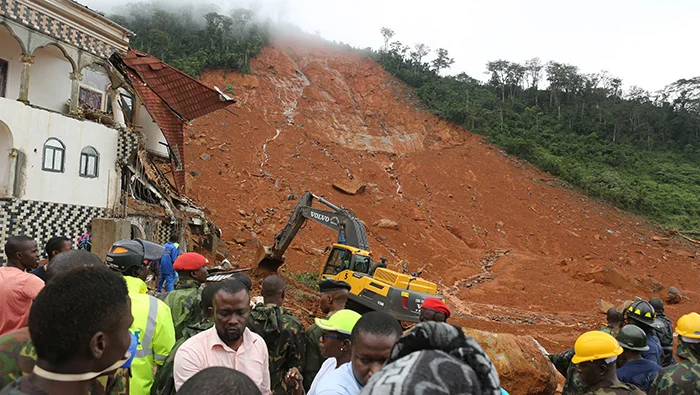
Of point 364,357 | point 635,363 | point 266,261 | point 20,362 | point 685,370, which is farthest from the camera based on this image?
point 266,261

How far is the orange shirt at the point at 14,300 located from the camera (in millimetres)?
2793

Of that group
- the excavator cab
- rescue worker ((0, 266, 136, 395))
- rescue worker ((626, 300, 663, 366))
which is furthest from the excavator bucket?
rescue worker ((0, 266, 136, 395))

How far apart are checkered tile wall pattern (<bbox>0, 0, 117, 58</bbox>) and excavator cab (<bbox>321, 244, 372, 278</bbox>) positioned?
9.30 meters

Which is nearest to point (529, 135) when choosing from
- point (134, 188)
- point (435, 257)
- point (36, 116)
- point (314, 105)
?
point (314, 105)

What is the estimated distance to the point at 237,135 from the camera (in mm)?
30844

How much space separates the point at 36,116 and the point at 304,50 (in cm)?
3389

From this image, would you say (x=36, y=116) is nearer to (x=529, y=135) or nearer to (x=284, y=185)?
(x=284, y=185)

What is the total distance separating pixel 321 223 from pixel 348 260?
2283 millimetres

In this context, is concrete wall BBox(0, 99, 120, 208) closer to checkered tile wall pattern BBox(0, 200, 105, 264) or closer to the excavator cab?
checkered tile wall pattern BBox(0, 200, 105, 264)

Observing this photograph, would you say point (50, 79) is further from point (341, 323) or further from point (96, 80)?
point (341, 323)

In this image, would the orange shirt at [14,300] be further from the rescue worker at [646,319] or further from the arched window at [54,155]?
the arched window at [54,155]

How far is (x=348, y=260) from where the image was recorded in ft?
39.2

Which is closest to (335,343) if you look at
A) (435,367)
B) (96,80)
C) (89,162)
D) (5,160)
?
(435,367)

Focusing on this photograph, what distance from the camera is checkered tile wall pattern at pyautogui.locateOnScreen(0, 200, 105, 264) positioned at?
11.7 meters
